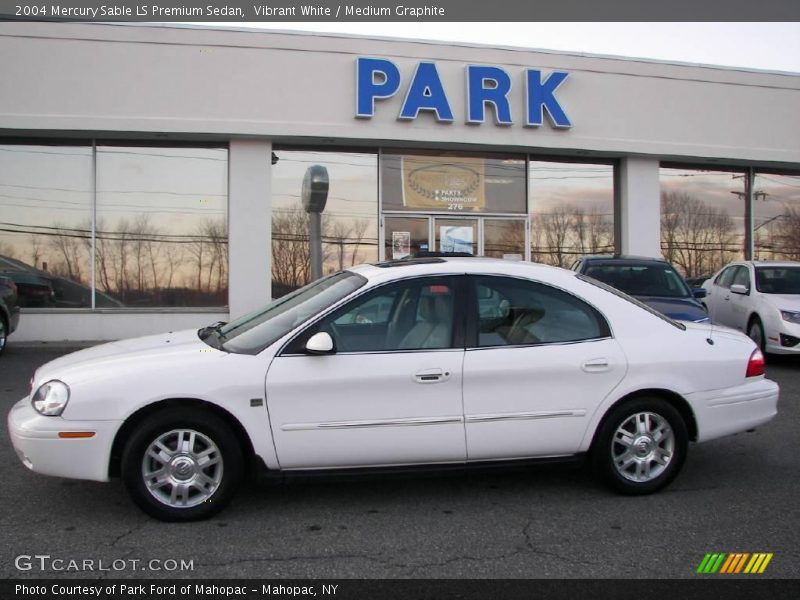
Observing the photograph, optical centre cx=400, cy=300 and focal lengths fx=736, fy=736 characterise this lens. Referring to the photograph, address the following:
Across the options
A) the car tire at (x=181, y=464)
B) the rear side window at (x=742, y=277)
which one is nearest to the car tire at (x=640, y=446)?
the car tire at (x=181, y=464)

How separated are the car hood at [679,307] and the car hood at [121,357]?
20.2 ft

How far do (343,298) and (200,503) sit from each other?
146cm

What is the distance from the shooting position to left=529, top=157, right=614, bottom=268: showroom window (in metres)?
14.9

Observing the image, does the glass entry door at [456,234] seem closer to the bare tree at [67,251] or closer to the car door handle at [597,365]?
the bare tree at [67,251]

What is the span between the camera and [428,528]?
423cm

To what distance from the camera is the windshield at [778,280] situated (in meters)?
11.1

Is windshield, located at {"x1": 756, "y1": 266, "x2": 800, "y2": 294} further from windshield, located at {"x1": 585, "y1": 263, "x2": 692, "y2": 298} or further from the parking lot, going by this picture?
the parking lot

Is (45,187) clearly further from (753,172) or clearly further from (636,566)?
(753,172)

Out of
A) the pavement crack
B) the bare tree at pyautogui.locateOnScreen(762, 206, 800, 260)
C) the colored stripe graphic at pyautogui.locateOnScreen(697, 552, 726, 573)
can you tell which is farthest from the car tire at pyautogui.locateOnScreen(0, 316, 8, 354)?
the bare tree at pyautogui.locateOnScreen(762, 206, 800, 260)

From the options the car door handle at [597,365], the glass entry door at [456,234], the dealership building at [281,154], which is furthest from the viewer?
the glass entry door at [456,234]

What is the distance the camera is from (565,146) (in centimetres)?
1409

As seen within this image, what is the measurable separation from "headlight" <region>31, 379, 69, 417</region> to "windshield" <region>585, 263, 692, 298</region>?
7.45m

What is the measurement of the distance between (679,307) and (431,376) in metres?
5.83

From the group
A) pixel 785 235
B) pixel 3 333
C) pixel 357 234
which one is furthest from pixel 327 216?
pixel 785 235
